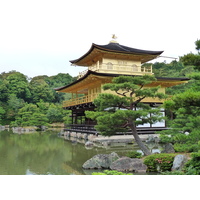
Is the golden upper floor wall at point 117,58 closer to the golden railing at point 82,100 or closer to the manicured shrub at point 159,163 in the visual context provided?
the golden railing at point 82,100

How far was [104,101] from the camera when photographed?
8469mm

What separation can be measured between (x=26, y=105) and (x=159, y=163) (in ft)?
87.9

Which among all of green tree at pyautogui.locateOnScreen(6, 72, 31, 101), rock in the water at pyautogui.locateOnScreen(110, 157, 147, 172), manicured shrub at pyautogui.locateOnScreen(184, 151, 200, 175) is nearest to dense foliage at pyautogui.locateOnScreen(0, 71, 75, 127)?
green tree at pyautogui.locateOnScreen(6, 72, 31, 101)

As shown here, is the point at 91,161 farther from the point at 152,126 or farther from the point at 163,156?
the point at 152,126

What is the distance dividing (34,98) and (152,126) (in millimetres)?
26253

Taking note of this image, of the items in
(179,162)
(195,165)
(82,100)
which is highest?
(82,100)

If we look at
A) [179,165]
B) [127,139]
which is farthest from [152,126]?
[179,165]

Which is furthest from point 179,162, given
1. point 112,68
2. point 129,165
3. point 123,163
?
point 112,68

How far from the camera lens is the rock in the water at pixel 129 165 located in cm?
695

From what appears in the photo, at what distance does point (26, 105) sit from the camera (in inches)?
Result: 1223

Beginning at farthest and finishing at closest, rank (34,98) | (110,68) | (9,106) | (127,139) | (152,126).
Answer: (34,98), (9,106), (110,68), (152,126), (127,139)

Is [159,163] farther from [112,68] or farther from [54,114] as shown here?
[54,114]

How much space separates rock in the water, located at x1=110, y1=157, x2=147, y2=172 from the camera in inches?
274

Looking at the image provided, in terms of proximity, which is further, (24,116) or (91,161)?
(24,116)
